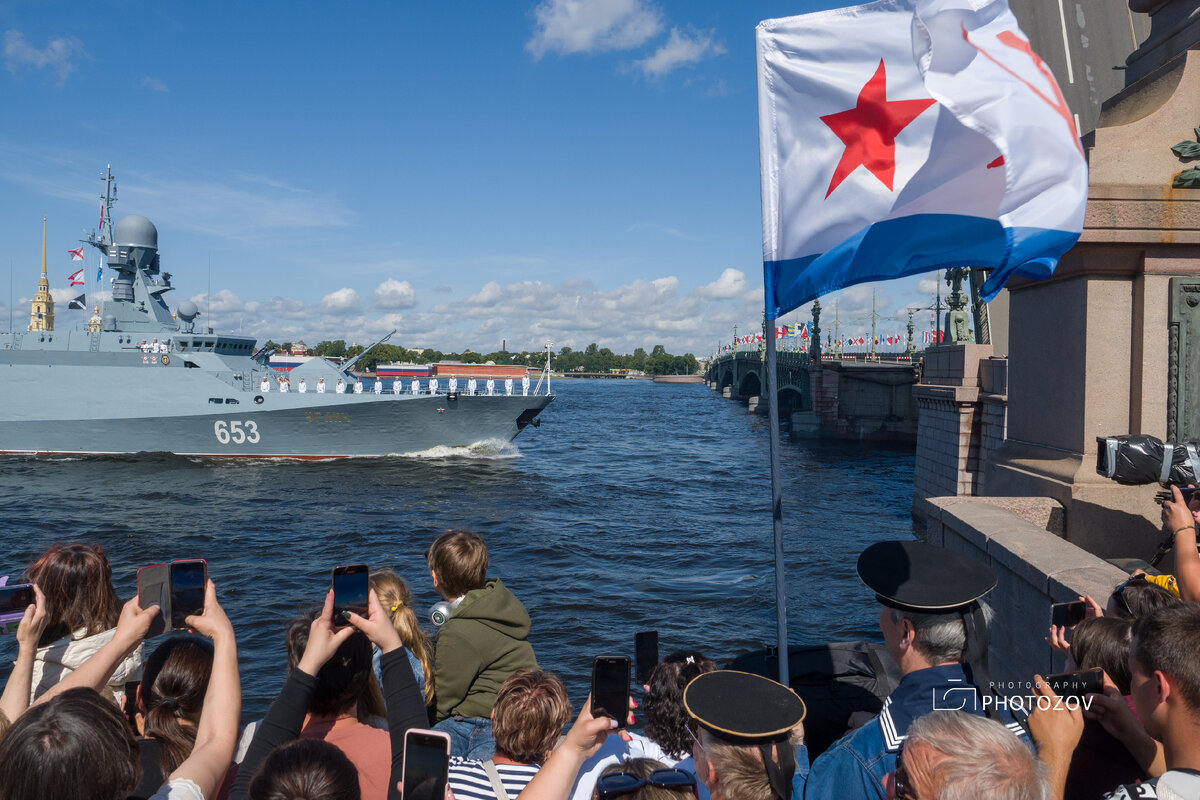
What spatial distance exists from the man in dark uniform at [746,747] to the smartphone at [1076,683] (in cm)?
69

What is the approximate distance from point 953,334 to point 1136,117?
12792mm

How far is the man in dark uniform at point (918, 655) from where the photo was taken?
1952 mm

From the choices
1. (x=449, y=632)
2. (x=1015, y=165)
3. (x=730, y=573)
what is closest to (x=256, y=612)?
(x=730, y=573)

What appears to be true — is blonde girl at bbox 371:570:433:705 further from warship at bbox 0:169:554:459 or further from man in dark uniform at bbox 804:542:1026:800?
warship at bbox 0:169:554:459

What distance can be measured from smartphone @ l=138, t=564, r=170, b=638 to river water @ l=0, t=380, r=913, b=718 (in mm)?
6206

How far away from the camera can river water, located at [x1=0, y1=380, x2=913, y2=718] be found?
34.9 ft

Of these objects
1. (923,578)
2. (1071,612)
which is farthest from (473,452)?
(923,578)

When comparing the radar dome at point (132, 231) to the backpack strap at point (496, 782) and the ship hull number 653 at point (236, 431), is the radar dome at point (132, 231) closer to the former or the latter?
the ship hull number 653 at point (236, 431)

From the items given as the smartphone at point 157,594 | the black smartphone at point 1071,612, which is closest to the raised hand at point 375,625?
the smartphone at point 157,594

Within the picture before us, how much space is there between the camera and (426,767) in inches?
62.6

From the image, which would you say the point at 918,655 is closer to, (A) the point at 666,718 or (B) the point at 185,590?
(A) the point at 666,718

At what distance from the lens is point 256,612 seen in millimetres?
11125

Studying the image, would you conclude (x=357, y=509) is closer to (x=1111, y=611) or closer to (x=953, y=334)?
(x=953, y=334)

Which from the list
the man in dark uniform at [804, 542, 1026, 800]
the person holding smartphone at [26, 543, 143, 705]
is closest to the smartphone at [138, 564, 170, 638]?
the person holding smartphone at [26, 543, 143, 705]
